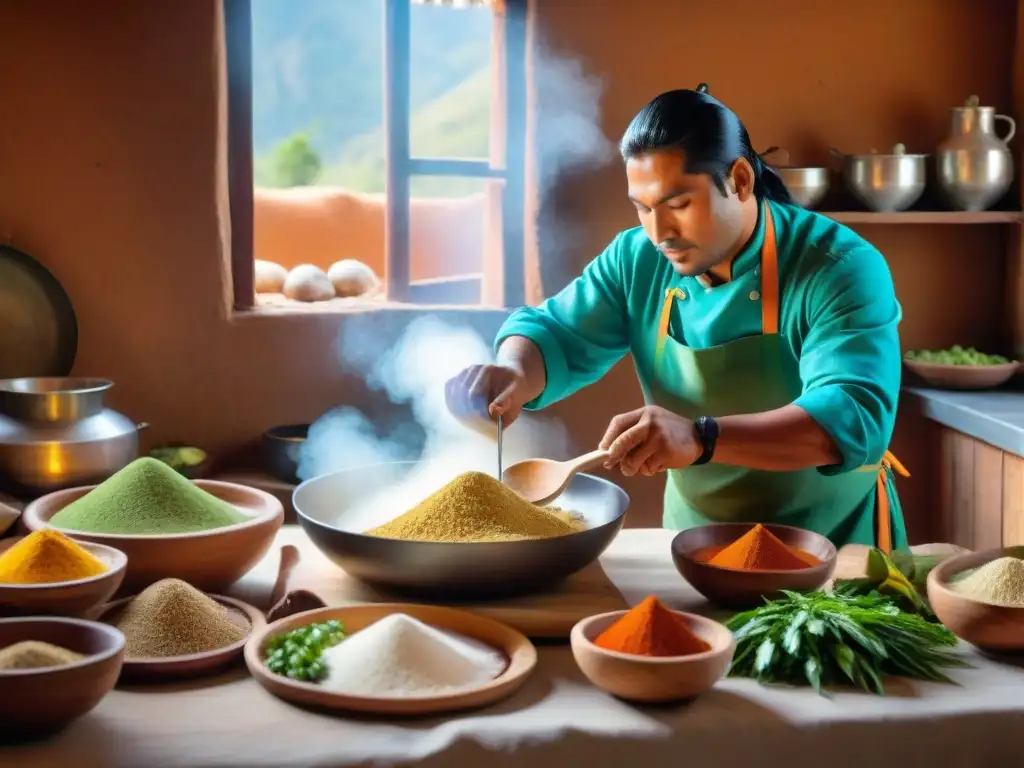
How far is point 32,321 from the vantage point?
3408 millimetres

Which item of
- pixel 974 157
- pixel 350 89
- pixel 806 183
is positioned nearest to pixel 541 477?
pixel 806 183

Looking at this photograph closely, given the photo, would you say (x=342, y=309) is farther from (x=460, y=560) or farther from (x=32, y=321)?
(x=460, y=560)

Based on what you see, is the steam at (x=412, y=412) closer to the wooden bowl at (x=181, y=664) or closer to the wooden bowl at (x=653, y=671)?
the wooden bowl at (x=181, y=664)

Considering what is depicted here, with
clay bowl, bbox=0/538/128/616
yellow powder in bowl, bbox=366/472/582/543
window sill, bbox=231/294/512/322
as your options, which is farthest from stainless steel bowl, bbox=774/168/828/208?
clay bowl, bbox=0/538/128/616

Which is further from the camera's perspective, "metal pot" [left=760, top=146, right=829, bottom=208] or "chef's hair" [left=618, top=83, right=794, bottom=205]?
"metal pot" [left=760, top=146, right=829, bottom=208]

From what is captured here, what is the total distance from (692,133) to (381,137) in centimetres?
203

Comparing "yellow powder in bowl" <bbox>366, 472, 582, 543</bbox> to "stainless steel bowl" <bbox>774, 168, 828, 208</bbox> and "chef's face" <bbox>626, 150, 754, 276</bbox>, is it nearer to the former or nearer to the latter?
"chef's face" <bbox>626, 150, 754, 276</bbox>

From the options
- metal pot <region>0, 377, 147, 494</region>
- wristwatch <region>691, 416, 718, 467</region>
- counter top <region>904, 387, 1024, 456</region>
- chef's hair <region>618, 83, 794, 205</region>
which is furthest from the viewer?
counter top <region>904, 387, 1024, 456</region>

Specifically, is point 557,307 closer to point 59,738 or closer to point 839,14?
point 59,738

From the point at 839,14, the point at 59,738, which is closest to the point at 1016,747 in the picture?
the point at 59,738

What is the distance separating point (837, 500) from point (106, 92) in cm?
247

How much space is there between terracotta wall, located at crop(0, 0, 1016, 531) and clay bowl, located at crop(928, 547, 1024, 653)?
236cm

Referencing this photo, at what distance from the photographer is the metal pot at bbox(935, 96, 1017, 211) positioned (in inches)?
144

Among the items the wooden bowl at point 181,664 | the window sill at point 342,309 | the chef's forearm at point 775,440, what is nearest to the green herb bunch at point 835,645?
the chef's forearm at point 775,440
